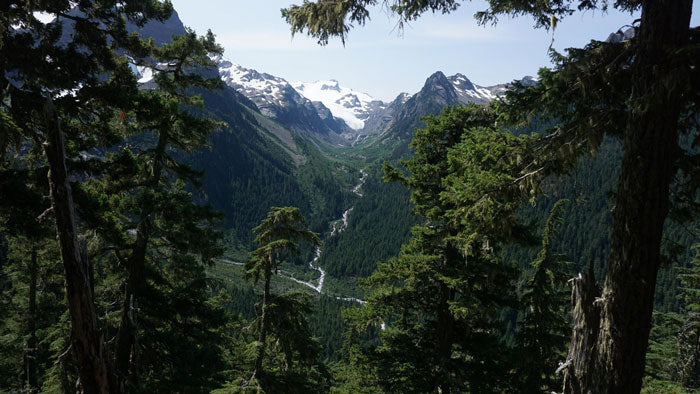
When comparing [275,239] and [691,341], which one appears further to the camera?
[691,341]

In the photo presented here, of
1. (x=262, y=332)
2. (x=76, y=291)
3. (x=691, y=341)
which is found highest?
(x=76, y=291)

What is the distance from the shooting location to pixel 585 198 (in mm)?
5883

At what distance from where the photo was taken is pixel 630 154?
15.0 ft

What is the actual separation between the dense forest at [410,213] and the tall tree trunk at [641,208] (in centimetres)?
2

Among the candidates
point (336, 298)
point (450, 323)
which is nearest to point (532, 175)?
point (450, 323)

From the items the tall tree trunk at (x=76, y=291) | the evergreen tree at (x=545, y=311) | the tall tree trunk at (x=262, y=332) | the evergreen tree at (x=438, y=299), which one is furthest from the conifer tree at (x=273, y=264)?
the evergreen tree at (x=545, y=311)

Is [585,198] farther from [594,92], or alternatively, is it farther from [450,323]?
[450,323]

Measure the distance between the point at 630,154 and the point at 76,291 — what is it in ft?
21.6

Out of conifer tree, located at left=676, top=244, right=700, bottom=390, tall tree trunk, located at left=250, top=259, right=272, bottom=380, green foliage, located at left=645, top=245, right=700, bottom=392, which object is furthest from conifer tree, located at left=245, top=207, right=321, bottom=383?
green foliage, located at left=645, top=245, right=700, bottom=392

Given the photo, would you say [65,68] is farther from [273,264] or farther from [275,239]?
[273,264]

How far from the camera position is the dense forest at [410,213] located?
4.45 meters

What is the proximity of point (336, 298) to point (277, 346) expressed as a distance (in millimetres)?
107915

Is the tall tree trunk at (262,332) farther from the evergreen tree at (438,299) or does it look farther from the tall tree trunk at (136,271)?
the tall tree trunk at (136,271)

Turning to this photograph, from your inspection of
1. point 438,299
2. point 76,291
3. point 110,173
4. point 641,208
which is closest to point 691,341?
point 438,299
